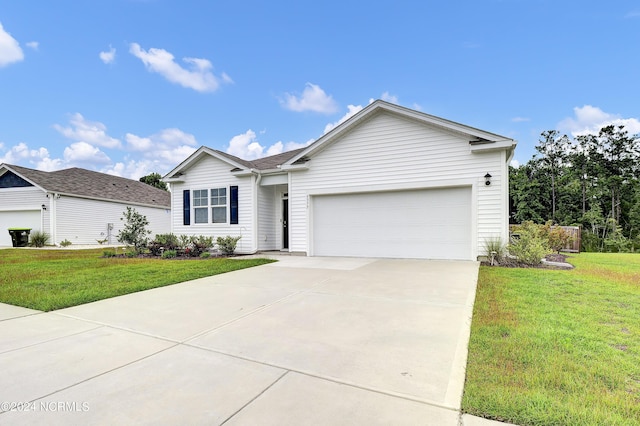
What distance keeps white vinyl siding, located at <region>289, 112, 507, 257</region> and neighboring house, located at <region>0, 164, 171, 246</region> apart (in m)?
12.2

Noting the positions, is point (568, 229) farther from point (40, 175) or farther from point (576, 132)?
point (40, 175)

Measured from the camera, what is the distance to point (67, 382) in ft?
7.91

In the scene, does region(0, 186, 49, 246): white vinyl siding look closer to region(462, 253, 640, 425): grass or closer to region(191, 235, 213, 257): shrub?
region(191, 235, 213, 257): shrub

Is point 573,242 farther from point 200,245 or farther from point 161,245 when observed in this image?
point 161,245

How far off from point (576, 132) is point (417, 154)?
2996 cm

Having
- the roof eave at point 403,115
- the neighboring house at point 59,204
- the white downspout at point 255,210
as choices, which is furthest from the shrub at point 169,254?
the neighboring house at point 59,204

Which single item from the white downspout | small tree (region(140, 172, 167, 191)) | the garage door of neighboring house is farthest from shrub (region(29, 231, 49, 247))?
small tree (region(140, 172, 167, 191))

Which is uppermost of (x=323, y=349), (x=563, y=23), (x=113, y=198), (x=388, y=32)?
(x=388, y=32)

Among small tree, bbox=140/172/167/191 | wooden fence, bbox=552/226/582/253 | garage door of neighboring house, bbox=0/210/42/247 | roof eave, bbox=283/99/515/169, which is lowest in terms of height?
wooden fence, bbox=552/226/582/253

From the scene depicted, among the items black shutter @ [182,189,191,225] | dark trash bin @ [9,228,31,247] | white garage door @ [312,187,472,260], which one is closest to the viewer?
white garage door @ [312,187,472,260]

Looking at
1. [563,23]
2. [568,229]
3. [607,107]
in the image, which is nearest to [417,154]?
[563,23]

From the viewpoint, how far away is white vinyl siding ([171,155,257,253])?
12414 millimetres

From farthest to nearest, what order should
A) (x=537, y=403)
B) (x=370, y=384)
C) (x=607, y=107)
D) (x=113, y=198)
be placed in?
1. (x=607, y=107)
2. (x=113, y=198)
3. (x=370, y=384)
4. (x=537, y=403)

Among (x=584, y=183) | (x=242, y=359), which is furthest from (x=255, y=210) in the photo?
(x=584, y=183)
